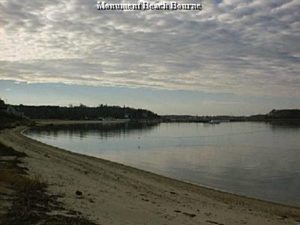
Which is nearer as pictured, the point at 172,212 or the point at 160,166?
the point at 172,212

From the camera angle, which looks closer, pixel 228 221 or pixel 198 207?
pixel 228 221

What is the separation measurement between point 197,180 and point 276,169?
36.2ft

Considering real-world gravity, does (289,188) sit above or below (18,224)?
below

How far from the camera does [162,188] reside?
2506 cm

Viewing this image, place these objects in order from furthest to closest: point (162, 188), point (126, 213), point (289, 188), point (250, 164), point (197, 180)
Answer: point (250, 164) < point (197, 180) < point (289, 188) < point (162, 188) < point (126, 213)

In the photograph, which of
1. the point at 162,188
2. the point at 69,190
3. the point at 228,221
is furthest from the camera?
the point at 162,188

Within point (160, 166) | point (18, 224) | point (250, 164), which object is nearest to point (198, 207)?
point (18, 224)

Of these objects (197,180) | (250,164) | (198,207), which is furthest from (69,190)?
(250,164)

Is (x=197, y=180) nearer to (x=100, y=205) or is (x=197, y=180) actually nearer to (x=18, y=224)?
(x=100, y=205)

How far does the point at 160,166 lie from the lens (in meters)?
41.3

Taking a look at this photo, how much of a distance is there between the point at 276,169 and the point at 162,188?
1820cm

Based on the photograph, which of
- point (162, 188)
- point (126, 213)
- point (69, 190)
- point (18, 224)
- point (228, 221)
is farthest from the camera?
point (162, 188)

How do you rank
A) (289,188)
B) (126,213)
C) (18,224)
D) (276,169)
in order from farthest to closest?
(276,169) → (289,188) → (126,213) → (18,224)

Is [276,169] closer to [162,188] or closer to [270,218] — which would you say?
[162,188]
